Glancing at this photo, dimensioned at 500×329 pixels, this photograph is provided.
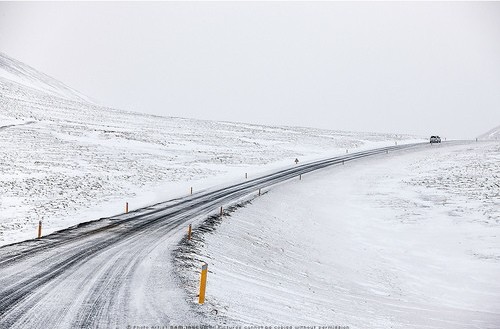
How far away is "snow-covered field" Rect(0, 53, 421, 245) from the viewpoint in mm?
27375

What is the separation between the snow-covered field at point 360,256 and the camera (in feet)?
41.0

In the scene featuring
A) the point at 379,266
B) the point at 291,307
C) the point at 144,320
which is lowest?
the point at 379,266

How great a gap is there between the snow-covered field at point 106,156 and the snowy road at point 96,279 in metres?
4.52

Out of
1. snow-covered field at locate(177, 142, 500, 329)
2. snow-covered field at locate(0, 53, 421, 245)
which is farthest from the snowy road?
snow-covered field at locate(0, 53, 421, 245)

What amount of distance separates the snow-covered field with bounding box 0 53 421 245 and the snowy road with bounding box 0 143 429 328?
4.52 meters

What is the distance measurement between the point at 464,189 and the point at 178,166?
2989 centimetres

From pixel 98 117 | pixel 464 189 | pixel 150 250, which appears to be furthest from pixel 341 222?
pixel 98 117

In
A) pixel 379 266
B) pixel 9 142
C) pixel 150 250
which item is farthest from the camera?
pixel 9 142

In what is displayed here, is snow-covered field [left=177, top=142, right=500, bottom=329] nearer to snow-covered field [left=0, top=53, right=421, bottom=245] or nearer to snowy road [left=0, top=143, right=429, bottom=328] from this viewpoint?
snowy road [left=0, top=143, right=429, bottom=328]

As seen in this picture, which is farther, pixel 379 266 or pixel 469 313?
pixel 379 266

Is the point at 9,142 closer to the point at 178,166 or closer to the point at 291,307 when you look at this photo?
the point at 178,166

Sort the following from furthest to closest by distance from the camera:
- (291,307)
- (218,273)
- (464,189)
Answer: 1. (464,189)
2. (218,273)
3. (291,307)

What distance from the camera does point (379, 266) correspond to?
1995 cm

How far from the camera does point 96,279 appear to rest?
39.4 ft
